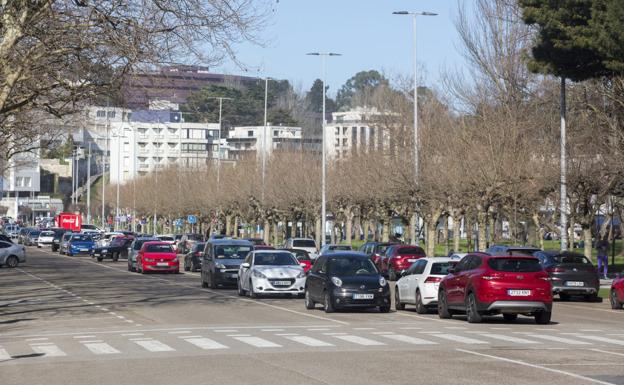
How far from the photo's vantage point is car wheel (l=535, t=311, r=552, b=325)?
86.9ft

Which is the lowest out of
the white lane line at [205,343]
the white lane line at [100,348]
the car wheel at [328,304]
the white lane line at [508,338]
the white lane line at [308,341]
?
the white lane line at [100,348]

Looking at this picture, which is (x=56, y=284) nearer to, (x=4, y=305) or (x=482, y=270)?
(x=4, y=305)

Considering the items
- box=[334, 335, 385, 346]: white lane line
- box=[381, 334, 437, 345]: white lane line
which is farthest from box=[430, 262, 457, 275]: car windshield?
box=[334, 335, 385, 346]: white lane line

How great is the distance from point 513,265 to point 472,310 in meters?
1.40

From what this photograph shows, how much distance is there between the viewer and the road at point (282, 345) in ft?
51.7

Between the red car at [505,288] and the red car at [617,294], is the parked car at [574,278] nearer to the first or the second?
the red car at [617,294]

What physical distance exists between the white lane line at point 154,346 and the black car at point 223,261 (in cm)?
2083

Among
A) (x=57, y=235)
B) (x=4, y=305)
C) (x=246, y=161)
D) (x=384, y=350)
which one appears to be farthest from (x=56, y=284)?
(x=246, y=161)

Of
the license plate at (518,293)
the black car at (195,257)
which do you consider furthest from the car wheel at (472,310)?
the black car at (195,257)

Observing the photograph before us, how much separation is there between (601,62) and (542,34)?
284 centimetres

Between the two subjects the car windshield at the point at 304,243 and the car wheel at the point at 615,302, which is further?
the car windshield at the point at 304,243

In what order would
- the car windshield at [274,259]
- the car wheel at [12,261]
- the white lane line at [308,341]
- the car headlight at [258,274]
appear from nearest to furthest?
Answer: the white lane line at [308,341] < the car headlight at [258,274] < the car windshield at [274,259] < the car wheel at [12,261]

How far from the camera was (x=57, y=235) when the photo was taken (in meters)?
99.6

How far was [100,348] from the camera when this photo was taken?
20312mm
